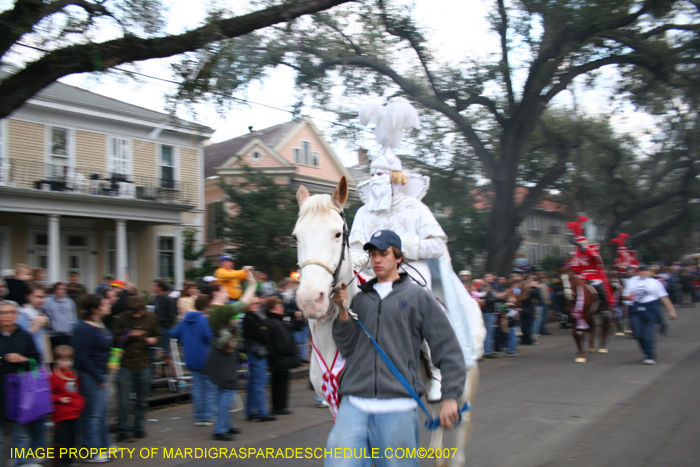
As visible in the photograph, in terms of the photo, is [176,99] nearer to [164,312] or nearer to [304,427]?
[164,312]

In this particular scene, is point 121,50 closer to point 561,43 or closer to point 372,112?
point 372,112

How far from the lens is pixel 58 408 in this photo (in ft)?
18.3

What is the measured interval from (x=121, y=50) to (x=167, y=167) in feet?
47.7

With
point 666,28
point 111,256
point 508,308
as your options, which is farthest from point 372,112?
point 111,256

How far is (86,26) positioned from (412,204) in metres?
6.85

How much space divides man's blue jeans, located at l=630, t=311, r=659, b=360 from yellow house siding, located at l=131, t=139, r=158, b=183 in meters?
17.4

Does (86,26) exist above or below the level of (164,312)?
above

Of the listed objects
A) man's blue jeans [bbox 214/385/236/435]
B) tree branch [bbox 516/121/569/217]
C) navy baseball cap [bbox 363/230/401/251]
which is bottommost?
man's blue jeans [bbox 214/385/236/435]

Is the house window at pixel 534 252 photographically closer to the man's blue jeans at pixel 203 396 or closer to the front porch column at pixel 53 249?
the front porch column at pixel 53 249

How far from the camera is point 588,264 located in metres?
13.1

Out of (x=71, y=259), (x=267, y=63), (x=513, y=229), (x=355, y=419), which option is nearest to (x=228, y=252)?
(x=71, y=259)

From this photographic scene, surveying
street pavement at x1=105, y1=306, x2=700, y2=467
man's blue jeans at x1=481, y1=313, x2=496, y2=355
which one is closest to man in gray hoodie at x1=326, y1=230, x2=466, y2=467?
street pavement at x1=105, y1=306, x2=700, y2=467

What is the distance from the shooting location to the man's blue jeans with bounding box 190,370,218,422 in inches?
293

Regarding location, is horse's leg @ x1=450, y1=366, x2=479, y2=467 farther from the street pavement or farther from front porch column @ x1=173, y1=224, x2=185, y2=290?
front porch column @ x1=173, y1=224, x2=185, y2=290
